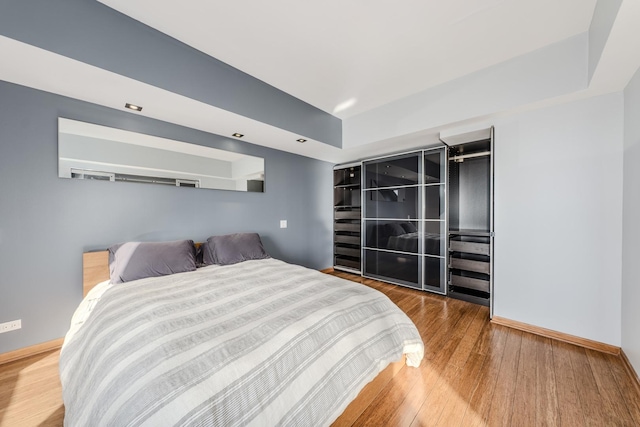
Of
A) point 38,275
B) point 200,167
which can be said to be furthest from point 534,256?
point 38,275

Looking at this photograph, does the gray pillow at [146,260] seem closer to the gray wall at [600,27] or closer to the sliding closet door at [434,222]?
the sliding closet door at [434,222]

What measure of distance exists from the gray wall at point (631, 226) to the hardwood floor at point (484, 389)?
279mm

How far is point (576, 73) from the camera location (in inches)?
76.8

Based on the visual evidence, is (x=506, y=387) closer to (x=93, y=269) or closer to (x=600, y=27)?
(x=600, y=27)

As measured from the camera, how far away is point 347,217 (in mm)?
4605

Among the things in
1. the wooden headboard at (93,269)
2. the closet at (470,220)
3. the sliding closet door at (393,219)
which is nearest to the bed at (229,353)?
the wooden headboard at (93,269)

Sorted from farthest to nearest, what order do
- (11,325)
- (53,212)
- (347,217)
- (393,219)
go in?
(347,217) → (393,219) → (53,212) → (11,325)

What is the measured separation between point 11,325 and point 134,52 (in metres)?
2.42

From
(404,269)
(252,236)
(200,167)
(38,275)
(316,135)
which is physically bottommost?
(404,269)

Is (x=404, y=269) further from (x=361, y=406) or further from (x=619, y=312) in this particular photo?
(x=361, y=406)

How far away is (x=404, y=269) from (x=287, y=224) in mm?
2073

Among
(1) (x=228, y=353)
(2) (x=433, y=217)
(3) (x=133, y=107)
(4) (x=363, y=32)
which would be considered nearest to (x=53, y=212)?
(3) (x=133, y=107)

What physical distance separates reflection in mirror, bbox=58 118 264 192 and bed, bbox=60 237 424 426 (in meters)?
1.19

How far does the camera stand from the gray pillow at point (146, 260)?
6.75 feet
